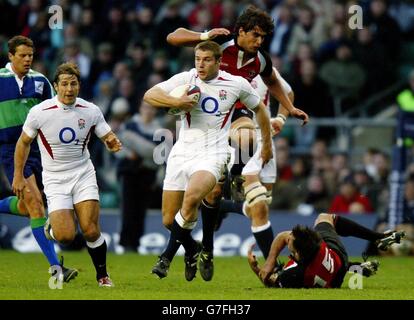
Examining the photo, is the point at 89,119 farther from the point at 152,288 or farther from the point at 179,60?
the point at 179,60

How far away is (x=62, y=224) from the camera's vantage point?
1204cm

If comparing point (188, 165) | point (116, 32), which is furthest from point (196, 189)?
point (116, 32)

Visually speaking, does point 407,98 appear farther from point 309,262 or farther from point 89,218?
point 89,218

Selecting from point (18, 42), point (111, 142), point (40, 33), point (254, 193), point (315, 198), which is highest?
point (18, 42)

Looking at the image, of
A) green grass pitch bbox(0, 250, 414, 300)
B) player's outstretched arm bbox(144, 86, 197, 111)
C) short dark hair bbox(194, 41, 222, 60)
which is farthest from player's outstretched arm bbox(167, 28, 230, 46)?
green grass pitch bbox(0, 250, 414, 300)

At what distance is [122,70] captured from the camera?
21.8 meters

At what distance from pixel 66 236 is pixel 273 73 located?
134 inches

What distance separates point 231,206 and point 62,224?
11.6ft

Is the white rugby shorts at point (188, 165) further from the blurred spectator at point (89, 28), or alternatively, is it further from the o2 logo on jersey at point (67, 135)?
the blurred spectator at point (89, 28)

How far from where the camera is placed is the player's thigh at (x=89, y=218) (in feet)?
39.2

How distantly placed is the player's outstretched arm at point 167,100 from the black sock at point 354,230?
Result: 224cm

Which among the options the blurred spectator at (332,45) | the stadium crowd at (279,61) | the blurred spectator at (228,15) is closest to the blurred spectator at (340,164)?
the stadium crowd at (279,61)

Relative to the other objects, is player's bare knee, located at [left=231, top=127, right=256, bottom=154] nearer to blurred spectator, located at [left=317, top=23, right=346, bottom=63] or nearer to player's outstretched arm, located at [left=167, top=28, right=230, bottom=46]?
player's outstretched arm, located at [left=167, top=28, right=230, bottom=46]

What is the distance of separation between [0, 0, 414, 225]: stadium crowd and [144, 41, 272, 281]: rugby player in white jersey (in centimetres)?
640
